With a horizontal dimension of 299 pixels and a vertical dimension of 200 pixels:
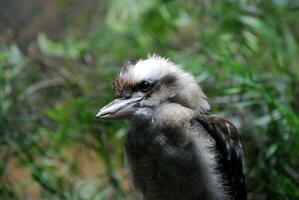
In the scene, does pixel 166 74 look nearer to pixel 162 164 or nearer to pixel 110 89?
pixel 162 164

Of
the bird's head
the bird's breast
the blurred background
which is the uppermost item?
the blurred background

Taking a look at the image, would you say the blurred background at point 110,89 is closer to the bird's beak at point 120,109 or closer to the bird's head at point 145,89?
the bird's head at point 145,89

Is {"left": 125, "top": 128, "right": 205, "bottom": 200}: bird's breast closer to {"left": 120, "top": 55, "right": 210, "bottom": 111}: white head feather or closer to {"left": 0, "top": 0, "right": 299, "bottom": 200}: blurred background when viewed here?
{"left": 120, "top": 55, "right": 210, "bottom": 111}: white head feather

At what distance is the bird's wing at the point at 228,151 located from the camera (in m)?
1.53

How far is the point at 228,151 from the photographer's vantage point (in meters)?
1.57

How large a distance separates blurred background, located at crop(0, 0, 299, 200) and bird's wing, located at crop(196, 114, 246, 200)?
27 centimetres

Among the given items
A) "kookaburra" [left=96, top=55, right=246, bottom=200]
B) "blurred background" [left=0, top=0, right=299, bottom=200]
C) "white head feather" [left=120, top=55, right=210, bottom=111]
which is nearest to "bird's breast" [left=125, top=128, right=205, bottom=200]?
"kookaburra" [left=96, top=55, right=246, bottom=200]

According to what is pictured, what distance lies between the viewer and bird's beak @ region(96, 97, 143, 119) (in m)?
1.44

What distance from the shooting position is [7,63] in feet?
7.98

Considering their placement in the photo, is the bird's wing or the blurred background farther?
the blurred background

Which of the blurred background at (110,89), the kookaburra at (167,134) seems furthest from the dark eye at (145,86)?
the blurred background at (110,89)

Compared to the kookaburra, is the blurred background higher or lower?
higher

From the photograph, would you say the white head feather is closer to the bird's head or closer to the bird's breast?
the bird's head

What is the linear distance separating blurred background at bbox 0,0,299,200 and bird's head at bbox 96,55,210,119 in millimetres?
379
